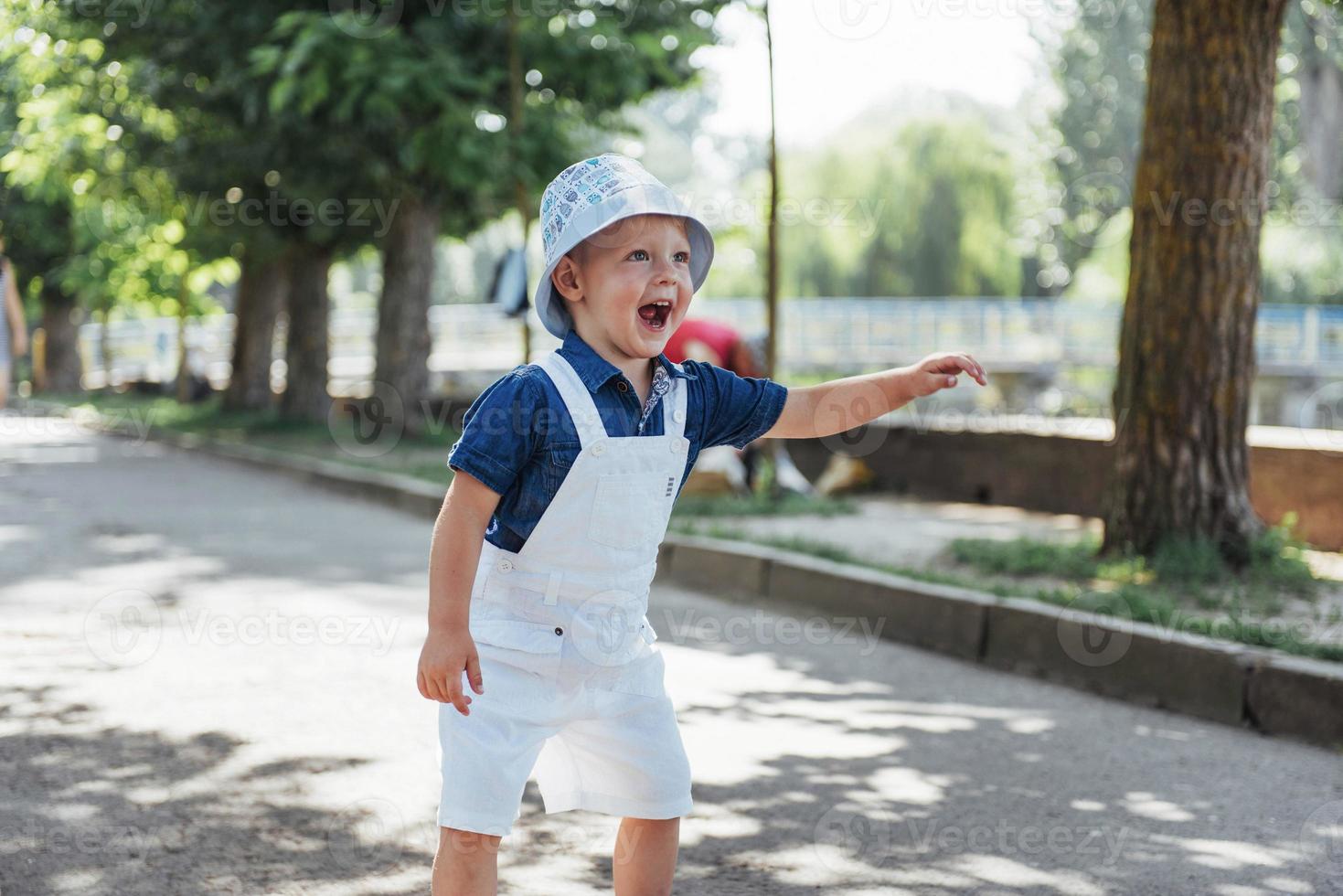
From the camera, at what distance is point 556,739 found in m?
2.85

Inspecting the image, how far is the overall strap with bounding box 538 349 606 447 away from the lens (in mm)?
2686

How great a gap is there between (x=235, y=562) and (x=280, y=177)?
9209 millimetres

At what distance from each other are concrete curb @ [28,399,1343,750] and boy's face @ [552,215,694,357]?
3.45 m

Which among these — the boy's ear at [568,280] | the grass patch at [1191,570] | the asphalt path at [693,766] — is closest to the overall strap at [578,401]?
the boy's ear at [568,280]

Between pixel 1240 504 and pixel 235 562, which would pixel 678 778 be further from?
pixel 235 562

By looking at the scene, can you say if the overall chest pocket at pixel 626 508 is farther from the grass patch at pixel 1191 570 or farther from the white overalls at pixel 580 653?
the grass patch at pixel 1191 570

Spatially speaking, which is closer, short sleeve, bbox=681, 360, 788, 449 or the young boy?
the young boy

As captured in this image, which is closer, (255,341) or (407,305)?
(407,305)

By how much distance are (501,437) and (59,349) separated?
38.5m

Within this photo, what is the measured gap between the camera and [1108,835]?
401 cm

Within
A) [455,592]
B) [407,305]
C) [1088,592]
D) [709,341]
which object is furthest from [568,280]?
[407,305]

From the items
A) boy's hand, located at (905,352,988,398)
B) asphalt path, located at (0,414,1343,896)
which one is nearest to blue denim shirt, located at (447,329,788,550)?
boy's hand, located at (905,352,988,398)

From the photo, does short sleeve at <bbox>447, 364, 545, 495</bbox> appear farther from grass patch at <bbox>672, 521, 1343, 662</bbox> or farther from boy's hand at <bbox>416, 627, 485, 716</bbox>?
grass patch at <bbox>672, 521, 1343, 662</bbox>

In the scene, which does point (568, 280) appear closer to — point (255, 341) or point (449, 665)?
point (449, 665)
